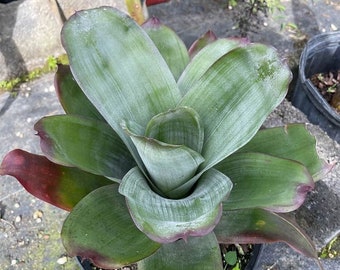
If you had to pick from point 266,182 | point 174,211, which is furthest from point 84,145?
point 266,182

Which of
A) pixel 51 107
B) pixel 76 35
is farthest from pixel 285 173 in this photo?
pixel 51 107

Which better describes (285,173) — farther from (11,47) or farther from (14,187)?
(11,47)

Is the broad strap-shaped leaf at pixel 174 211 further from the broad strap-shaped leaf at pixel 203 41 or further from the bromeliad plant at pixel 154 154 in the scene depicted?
the broad strap-shaped leaf at pixel 203 41

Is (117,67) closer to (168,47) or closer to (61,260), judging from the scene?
(168,47)

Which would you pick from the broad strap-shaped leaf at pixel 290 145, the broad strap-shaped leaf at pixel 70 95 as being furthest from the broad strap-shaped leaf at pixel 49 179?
the broad strap-shaped leaf at pixel 290 145

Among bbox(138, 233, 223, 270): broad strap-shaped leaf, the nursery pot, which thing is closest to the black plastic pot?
the nursery pot
